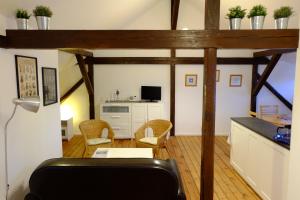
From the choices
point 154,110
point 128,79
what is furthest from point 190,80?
point 128,79

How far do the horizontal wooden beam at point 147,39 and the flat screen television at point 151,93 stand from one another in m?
3.56

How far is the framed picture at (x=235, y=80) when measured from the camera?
582 cm

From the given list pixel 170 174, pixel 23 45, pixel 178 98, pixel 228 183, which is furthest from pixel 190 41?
pixel 178 98

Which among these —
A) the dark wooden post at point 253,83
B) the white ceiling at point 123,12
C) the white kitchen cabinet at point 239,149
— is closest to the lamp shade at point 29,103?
the white ceiling at point 123,12

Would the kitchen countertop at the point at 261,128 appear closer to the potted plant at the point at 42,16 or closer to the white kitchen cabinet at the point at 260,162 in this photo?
the white kitchen cabinet at the point at 260,162

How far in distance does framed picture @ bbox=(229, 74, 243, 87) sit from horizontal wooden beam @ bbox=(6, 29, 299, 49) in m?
3.80

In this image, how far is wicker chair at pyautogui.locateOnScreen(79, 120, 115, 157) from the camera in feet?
12.6

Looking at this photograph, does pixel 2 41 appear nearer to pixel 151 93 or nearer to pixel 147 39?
pixel 147 39

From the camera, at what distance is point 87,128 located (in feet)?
13.3

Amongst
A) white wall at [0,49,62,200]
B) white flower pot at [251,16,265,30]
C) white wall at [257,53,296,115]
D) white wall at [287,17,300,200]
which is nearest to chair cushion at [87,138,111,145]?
white wall at [0,49,62,200]

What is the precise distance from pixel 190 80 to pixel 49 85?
3.67 metres

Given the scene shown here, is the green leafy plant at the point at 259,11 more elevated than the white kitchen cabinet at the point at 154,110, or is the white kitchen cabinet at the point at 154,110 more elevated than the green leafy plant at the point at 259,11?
the green leafy plant at the point at 259,11

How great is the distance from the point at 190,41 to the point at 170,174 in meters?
1.22

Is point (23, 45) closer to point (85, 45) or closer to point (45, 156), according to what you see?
point (85, 45)
